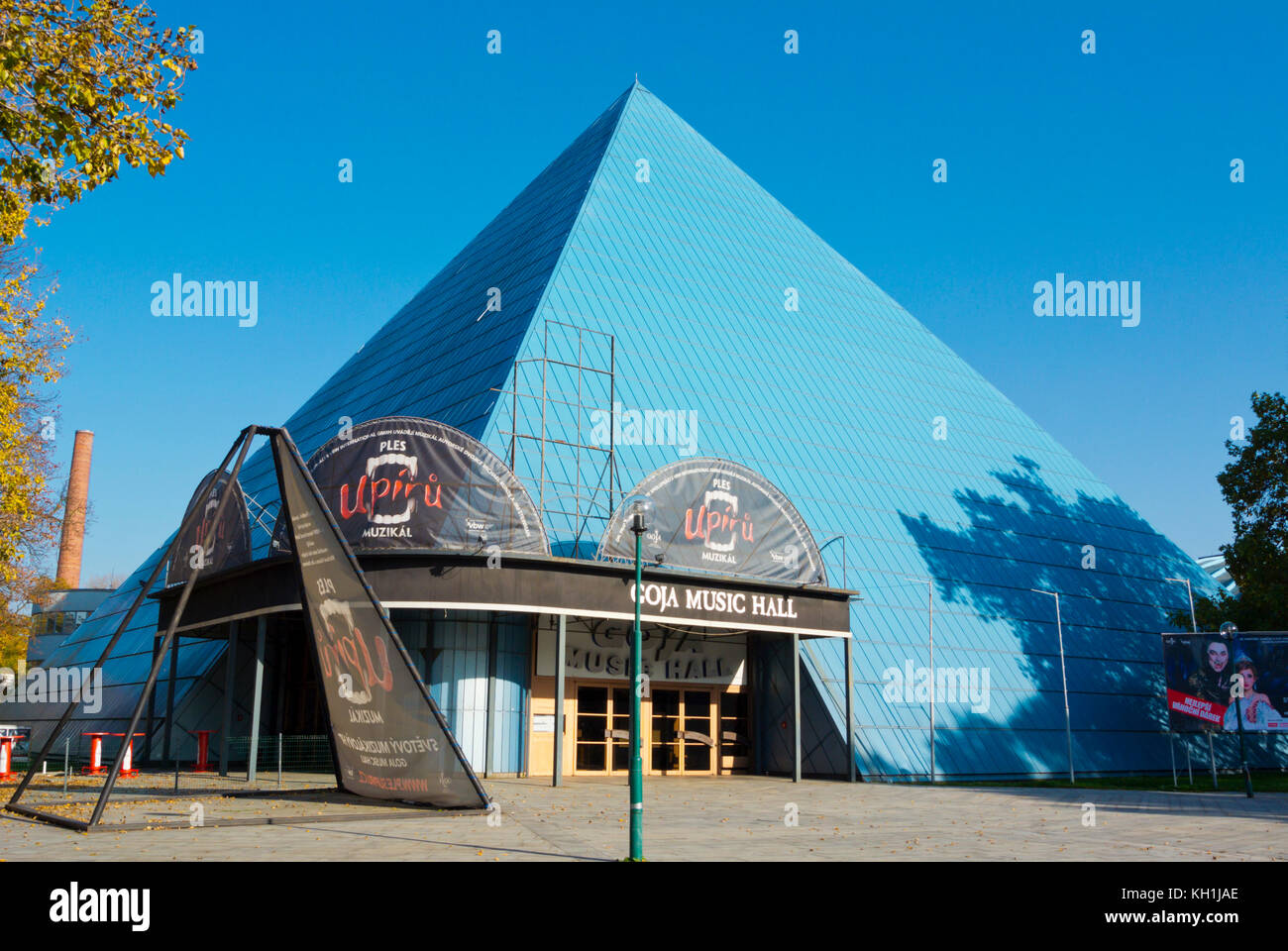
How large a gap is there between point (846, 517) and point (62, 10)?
100 feet

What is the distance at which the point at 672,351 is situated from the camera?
135ft

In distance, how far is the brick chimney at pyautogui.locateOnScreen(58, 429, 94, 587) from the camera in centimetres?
8356

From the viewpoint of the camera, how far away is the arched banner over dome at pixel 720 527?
31.0 m

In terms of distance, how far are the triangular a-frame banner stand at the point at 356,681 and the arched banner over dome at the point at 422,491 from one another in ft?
23.4

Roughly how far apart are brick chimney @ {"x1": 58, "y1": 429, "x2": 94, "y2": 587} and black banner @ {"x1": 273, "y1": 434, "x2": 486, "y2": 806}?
72834 mm

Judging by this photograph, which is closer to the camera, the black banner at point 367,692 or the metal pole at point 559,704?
the black banner at point 367,692

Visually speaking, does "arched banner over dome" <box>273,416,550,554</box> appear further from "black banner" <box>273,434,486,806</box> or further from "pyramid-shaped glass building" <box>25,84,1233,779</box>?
"black banner" <box>273,434,486,806</box>

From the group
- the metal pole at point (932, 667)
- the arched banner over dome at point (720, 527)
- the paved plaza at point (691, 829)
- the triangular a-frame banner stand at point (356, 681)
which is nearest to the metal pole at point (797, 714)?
the arched banner over dome at point (720, 527)

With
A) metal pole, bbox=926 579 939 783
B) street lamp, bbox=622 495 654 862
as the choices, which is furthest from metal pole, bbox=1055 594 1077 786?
street lamp, bbox=622 495 654 862

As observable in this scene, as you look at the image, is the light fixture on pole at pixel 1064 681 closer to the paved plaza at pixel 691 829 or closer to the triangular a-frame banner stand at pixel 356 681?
the paved plaza at pixel 691 829

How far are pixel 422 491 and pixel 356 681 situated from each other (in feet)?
31.6

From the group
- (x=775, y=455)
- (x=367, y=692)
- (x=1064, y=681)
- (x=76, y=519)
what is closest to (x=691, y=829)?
(x=367, y=692)

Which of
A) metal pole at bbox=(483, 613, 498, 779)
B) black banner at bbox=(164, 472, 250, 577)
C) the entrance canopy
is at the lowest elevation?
metal pole at bbox=(483, 613, 498, 779)
